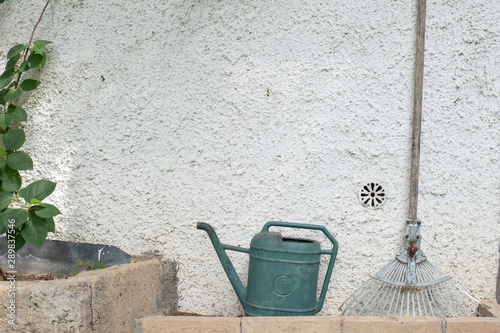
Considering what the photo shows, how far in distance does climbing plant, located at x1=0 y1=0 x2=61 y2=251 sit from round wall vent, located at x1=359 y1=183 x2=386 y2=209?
4.83 ft

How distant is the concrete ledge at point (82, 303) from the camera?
164 cm

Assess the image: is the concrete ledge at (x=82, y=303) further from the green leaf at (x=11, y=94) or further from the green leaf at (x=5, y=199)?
the green leaf at (x=11, y=94)

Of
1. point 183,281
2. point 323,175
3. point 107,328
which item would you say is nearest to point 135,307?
point 107,328

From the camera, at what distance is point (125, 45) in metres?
2.46

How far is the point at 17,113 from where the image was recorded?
2.47 m

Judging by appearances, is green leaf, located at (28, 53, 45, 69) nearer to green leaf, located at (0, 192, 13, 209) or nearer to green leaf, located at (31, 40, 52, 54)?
green leaf, located at (31, 40, 52, 54)

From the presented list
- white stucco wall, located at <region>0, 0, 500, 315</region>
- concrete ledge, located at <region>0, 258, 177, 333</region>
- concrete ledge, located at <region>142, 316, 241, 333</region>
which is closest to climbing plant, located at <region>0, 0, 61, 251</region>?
white stucco wall, located at <region>0, 0, 500, 315</region>

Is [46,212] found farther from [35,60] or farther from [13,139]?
[35,60]

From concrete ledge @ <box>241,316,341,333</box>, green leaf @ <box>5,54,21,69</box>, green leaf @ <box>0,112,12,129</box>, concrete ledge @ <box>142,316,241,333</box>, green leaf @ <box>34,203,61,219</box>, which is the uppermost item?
green leaf @ <box>5,54,21,69</box>

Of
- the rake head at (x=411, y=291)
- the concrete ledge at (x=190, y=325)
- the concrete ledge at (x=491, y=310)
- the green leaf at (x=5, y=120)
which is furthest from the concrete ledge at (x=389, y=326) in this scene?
the green leaf at (x=5, y=120)

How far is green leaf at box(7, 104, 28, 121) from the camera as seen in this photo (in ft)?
8.06

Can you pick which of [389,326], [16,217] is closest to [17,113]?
[16,217]

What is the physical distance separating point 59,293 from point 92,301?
0.45 ft

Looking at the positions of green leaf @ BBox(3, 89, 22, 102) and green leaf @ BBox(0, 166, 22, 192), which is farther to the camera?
green leaf @ BBox(3, 89, 22, 102)
